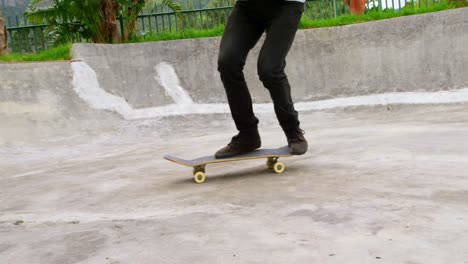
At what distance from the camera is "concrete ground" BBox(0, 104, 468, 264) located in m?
2.10

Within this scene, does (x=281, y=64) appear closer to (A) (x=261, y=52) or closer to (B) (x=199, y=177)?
(A) (x=261, y=52)

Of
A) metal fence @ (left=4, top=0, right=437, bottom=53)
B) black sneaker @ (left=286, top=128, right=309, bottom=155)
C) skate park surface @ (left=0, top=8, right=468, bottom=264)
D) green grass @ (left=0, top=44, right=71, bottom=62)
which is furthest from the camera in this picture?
metal fence @ (left=4, top=0, right=437, bottom=53)

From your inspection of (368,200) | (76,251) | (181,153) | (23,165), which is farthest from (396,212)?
(23,165)

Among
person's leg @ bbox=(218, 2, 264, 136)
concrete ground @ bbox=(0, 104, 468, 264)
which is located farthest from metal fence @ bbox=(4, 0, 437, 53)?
person's leg @ bbox=(218, 2, 264, 136)

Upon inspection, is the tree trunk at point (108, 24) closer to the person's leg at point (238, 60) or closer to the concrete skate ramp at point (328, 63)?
the concrete skate ramp at point (328, 63)

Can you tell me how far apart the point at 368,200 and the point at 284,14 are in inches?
65.8

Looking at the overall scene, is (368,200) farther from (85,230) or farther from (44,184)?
(44,184)

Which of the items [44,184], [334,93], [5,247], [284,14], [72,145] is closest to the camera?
[5,247]

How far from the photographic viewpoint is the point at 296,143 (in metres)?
3.98

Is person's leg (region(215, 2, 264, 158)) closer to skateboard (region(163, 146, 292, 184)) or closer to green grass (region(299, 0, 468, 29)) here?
skateboard (region(163, 146, 292, 184))

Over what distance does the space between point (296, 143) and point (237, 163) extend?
31.8 inches

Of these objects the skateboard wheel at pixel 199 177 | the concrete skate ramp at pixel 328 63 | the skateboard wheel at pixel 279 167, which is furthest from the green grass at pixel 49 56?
the skateboard wheel at pixel 279 167

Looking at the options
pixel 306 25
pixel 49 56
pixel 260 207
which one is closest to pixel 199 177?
pixel 260 207

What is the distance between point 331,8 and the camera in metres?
12.1
